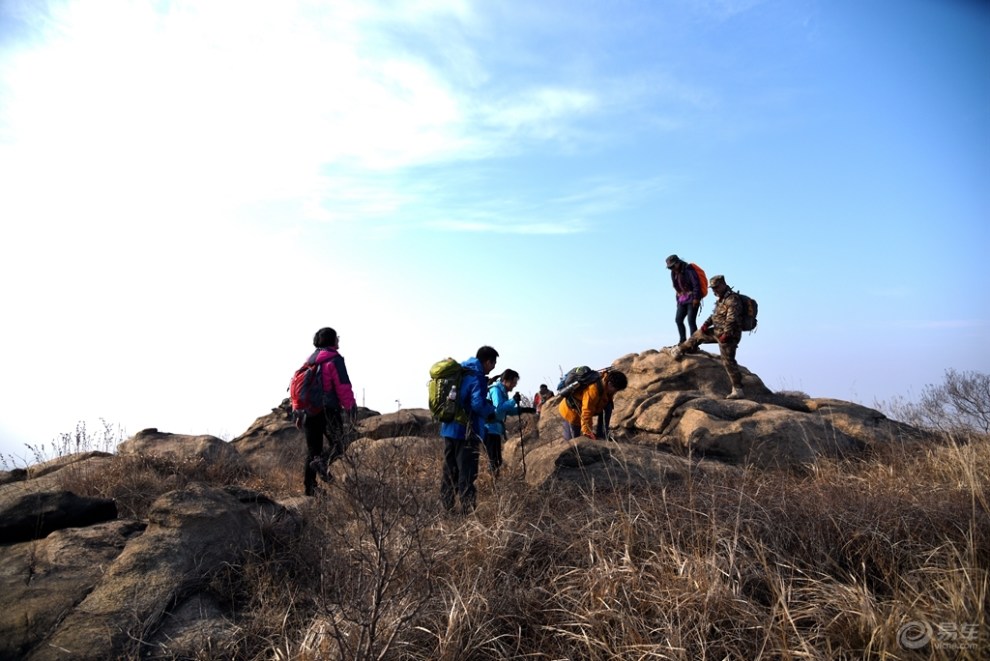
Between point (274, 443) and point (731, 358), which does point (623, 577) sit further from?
point (274, 443)

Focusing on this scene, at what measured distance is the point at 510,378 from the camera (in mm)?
8773

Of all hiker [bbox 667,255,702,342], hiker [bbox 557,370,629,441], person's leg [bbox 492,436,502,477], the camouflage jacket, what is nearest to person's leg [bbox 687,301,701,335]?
hiker [bbox 667,255,702,342]

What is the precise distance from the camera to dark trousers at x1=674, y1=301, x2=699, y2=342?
12.0 m

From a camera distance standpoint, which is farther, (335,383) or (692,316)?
(692,316)

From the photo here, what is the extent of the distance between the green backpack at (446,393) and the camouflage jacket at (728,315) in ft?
17.1

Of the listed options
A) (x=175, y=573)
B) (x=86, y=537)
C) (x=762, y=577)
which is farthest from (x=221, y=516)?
(x=762, y=577)

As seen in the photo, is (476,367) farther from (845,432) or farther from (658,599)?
(845,432)

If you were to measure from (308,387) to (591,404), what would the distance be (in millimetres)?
3261

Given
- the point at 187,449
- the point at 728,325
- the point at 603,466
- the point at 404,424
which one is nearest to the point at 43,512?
the point at 603,466

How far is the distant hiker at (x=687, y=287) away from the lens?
11.9 meters

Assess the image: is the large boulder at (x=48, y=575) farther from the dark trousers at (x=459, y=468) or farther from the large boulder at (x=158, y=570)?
the dark trousers at (x=459, y=468)

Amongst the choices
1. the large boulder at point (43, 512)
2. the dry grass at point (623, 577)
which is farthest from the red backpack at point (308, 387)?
the large boulder at point (43, 512)

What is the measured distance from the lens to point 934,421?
9461 millimetres

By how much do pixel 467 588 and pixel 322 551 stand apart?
3.54 feet
